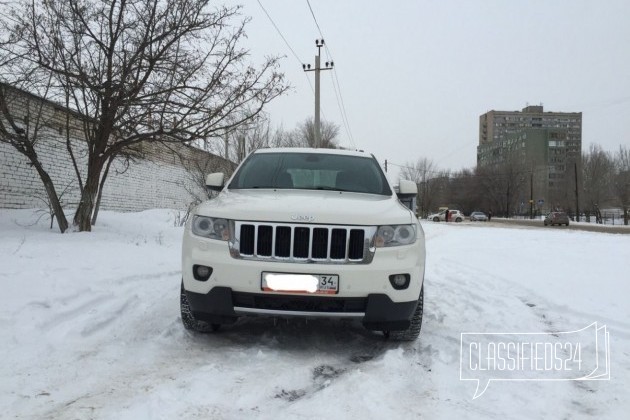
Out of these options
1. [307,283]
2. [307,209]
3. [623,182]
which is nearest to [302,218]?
[307,209]

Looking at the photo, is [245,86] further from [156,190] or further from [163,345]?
[156,190]

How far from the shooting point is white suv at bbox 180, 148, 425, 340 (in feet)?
10.6

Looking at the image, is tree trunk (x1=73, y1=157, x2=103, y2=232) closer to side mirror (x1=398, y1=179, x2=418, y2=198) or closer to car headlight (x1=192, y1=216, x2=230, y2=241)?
car headlight (x1=192, y1=216, x2=230, y2=241)

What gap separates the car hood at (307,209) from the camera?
3330 millimetres

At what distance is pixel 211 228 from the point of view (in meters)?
3.48

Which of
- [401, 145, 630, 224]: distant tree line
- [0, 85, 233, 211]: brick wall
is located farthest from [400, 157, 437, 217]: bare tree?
[0, 85, 233, 211]: brick wall

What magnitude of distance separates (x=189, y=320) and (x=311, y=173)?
6.04 feet

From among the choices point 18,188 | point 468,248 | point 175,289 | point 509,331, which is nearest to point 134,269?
point 175,289

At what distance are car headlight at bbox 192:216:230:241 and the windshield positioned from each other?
3.29 ft

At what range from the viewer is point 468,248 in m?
12.6

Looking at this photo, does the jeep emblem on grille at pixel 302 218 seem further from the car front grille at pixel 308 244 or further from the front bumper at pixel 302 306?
the front bumper at pixel 302 306

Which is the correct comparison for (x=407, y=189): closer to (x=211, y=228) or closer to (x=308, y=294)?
(x=308, y=294)

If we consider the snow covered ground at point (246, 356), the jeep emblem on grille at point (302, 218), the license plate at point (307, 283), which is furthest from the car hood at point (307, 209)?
the snow covered ground at point (246, 356)

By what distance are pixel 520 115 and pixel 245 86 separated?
109 metres
